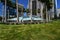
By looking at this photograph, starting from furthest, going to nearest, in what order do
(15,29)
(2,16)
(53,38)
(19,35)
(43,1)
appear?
1. (43,1)
2. (2,16)
3. (15,29)
4. (19,35)
5. (53,38)

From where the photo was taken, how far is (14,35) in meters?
16.5

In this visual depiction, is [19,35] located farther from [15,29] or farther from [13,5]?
[13,5]

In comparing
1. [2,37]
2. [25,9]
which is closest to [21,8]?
[25,9]

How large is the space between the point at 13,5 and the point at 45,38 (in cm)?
1989

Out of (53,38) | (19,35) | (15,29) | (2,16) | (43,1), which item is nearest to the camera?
(53,38)

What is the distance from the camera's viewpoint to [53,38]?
15266 millimetres

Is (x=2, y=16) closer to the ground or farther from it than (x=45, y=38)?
farther from it

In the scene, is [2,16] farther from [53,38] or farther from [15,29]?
[53,38]

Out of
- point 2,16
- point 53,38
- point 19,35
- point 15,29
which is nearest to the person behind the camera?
point 53,38

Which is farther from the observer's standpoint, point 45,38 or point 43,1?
point 43,1

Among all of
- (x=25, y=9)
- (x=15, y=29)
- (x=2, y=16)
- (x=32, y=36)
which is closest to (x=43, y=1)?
(x=25, y=9)

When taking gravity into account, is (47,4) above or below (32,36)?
above

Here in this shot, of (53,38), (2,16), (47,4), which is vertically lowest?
(53,38)

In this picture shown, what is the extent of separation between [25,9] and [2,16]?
451cm
